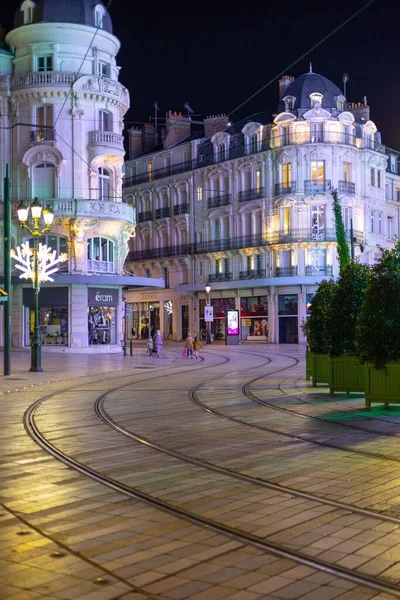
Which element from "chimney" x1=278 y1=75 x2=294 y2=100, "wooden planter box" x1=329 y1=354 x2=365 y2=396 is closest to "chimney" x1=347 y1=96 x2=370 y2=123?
"chimney" x1=278 y1=75 x2=294 y2=100

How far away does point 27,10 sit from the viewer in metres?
44.1

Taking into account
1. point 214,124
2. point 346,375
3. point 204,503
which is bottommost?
point 204,503

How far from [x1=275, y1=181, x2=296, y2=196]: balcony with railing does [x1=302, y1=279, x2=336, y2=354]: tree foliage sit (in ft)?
119

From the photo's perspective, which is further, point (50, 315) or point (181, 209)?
point (181, 209)

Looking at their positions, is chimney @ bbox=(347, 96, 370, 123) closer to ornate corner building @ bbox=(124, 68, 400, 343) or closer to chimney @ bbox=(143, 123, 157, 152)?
ornate corner building @ bbox=(124, 68, 400, 343)

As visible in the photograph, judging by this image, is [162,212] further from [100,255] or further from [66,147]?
[66,147]

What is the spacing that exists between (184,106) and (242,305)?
19.7 m

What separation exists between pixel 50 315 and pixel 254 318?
18956 mm

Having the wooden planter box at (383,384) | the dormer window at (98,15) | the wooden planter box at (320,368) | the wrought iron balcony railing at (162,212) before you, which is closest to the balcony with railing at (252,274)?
the wrought iron balcony railing at (162,212)

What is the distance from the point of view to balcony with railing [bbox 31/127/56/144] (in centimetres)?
4325

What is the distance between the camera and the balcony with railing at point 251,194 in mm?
57562

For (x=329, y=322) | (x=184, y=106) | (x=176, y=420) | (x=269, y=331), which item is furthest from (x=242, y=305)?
(x=176, y=420)

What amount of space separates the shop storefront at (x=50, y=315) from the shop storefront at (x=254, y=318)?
1824cm

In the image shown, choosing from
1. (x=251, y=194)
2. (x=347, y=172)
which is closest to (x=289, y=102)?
(x=347, y=172)
